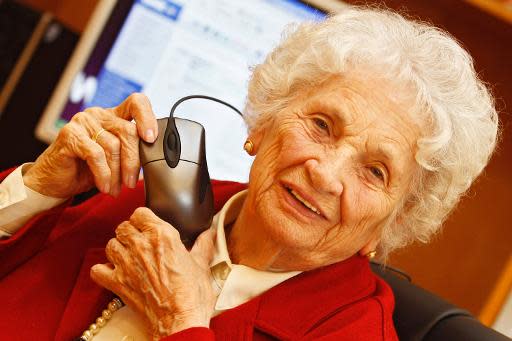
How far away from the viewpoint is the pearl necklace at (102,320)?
107 cm

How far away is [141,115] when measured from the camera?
113cm

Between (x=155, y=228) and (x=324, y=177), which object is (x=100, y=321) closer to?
(x=155, y=228)

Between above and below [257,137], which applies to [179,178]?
below

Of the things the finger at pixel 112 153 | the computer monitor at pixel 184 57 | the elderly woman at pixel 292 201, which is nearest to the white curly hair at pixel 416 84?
the elderly woman at pixel 292 201

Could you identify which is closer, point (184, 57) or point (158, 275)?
point (158, 275)

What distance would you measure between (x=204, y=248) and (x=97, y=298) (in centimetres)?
22

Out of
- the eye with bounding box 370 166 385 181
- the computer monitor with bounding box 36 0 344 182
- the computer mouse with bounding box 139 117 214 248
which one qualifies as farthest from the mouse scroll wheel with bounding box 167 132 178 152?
the computer monitor with bounding box 36 0 344 182

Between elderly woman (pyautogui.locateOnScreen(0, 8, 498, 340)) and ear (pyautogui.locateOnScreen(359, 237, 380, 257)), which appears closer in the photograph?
elderly woman (pyautogui.locateOnScreen(0, 8, 498, 340))

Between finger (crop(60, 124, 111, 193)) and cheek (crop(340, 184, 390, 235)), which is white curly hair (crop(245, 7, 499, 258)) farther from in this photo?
finger (crop(60, 124, 111, 193))

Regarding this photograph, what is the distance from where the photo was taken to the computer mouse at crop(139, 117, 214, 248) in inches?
42.4

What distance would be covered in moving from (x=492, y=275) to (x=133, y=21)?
141 cm

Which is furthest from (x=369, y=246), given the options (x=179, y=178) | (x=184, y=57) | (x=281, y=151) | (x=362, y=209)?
(x=184, y=57)

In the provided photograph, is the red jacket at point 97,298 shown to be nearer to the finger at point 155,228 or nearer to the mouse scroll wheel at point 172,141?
the finger at point 155,228

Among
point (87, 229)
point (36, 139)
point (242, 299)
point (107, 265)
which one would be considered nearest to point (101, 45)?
point (36, 139)
